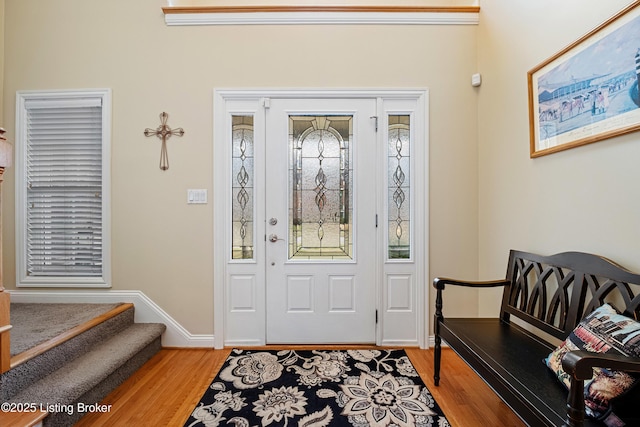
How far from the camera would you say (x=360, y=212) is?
2.75 m

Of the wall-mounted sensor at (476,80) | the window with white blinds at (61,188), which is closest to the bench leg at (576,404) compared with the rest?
the wall-mounted sensor at (476,80)

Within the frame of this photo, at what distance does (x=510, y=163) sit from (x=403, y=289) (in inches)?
52.0

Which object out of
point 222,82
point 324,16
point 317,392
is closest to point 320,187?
point 222,82

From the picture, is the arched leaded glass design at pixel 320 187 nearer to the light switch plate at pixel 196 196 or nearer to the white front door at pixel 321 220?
the white front door at pixel 321 220

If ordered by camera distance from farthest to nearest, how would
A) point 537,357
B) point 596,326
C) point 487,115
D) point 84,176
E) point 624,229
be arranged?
1. point 84,176
2. point 487,115
3. point 537,357
4. point 624,229
5. point 596,326

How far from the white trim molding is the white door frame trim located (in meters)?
0.59

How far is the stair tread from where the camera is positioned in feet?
5.45

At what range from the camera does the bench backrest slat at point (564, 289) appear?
142 centimetres

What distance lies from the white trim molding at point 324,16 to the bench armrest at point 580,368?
272 cm

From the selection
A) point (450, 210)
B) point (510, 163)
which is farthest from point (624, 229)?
point (450, 210)

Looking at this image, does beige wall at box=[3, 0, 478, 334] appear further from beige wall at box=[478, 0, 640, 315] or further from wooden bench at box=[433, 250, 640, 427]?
wooden bench at box=[433, 250, 640, 427]

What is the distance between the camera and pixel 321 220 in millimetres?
2779

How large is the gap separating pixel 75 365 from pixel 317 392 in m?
1.56

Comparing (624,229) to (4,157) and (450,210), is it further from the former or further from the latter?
(4,157)
